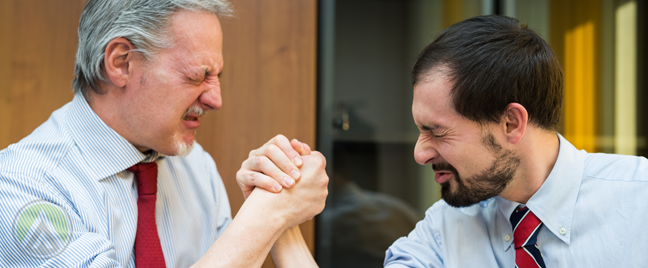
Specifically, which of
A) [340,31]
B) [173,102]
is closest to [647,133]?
[340,31]

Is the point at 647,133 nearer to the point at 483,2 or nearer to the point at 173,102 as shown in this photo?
the point at 483,2

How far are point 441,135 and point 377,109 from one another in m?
0.98

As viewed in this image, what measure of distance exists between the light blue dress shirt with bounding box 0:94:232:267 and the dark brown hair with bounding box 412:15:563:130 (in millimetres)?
727

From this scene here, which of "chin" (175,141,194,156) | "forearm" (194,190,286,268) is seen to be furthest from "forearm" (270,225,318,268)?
"chin" (175,141,194,156)

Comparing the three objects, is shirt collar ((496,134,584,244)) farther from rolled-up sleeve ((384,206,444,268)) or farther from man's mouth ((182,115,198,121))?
man's mouth ((182,115,198,121))

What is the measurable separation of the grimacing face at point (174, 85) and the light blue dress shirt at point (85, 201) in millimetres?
69

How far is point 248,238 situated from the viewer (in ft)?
3.07

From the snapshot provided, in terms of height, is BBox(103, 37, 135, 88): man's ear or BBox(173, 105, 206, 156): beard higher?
BBox(103, 37, 135, 88): man's ear

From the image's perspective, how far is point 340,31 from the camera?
195cm

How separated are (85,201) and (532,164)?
1006 mm

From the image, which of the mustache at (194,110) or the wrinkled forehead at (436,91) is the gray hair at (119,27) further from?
the wrinkled forehead at (436,91)

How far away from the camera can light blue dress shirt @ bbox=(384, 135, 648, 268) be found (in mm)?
908

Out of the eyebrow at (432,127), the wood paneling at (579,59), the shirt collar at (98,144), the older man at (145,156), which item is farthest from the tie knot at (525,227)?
the wood paneling at (579,59)

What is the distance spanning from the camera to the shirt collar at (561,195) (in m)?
0.95
